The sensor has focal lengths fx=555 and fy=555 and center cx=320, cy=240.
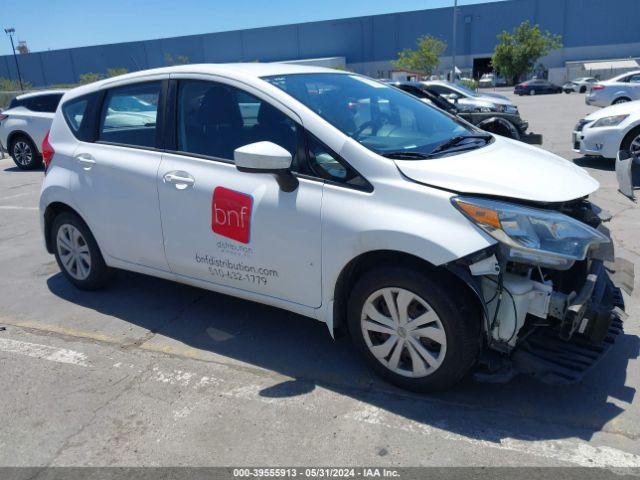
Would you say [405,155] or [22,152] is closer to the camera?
[405,155]

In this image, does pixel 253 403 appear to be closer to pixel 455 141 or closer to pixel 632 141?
pixel 455 141

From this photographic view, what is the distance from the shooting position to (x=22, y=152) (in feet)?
41.9

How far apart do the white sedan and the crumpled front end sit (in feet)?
22.4

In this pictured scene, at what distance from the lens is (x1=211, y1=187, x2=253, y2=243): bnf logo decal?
134 inches

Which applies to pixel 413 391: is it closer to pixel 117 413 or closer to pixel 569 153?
pixel 117 413

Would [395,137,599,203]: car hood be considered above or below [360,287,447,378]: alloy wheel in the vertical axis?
above

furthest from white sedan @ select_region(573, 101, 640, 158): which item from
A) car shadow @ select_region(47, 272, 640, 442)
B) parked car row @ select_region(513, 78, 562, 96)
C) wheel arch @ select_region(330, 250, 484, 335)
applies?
parked car row @ select_region(513, 78, 562, 96)

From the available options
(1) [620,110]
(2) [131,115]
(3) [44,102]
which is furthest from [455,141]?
(3) [44,102]

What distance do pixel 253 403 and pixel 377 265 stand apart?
1.05 m

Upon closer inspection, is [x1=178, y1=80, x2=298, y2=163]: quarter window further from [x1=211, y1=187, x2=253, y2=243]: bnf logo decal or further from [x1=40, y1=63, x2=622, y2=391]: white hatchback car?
[x1=211, y1=187, x2=253, y2=243]: bnf logo decal

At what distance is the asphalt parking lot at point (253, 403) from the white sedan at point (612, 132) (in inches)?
220

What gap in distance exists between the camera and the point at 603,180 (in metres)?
8.48

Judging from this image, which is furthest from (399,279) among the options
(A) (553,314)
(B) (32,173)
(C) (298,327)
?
(B) (32,173)

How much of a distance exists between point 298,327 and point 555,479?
206 centimetres
